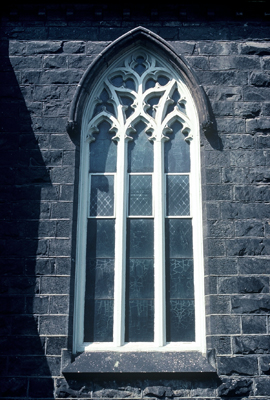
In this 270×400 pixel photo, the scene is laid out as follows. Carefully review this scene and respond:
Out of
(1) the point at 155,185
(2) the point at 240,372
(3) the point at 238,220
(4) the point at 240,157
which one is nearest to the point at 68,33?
(1) the point at 155,185

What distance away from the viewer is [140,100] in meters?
6.35

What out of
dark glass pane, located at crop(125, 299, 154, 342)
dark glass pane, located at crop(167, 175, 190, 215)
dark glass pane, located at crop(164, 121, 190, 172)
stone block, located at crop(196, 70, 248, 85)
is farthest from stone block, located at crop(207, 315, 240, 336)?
stone block, located at crop(196, 70, 248, 85)

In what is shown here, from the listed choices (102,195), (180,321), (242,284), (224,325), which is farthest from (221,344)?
(102,195)

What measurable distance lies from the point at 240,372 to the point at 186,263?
136 centimetres

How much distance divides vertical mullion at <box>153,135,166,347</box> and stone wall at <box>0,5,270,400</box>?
0.52m

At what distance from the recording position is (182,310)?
5.49 metres

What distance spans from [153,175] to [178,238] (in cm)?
89

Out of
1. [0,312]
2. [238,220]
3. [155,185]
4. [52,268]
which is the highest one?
[155,185]

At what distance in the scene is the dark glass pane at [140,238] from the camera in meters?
5.69

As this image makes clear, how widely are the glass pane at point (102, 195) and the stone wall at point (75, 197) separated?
0.29 metres

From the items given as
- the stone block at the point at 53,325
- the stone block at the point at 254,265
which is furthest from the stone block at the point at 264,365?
the stone block at the point at 53,325

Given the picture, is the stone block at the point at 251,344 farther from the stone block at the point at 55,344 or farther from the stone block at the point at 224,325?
the stone block at the point at 55,344

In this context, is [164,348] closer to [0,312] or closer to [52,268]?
[52,268]

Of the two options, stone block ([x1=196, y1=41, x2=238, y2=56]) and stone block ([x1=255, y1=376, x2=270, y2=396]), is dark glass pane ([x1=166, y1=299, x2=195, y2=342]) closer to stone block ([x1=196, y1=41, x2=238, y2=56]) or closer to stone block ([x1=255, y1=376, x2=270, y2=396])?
stone block ([x1=255, y1=376, x2=270, y2=396])
